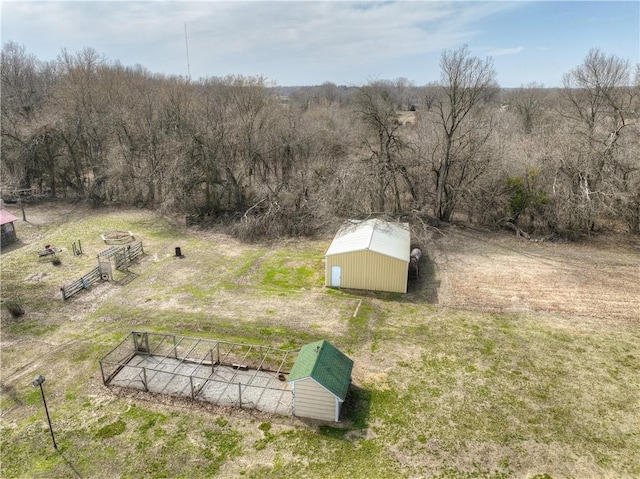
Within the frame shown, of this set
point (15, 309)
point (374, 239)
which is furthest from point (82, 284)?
point (374, 239)

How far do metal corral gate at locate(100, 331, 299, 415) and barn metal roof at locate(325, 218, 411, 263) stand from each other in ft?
21.2

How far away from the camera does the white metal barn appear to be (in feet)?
59.8

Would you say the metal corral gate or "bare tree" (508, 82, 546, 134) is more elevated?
"bare tree" (508, 82, 546, 134)

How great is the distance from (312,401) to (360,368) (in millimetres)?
2684

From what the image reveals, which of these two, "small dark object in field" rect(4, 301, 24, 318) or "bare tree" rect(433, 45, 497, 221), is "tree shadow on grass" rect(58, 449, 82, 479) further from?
"bare tree" rect(433, 45, 497, 221)

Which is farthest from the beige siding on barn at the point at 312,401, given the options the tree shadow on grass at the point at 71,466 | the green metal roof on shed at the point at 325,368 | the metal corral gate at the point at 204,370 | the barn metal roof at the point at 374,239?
the barn metal roof at the point at 374,239

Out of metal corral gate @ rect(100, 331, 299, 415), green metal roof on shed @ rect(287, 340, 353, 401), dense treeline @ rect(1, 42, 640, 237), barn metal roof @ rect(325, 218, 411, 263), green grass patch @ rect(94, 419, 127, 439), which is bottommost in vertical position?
→ green grass patch @ rect(94, 419, 127, 439)

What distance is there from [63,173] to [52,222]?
26.1ft

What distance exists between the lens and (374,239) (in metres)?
19.4

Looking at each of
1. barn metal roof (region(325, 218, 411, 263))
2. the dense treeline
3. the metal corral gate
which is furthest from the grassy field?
the dense treeline

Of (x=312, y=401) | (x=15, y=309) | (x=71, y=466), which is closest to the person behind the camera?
(x=71, y=466)

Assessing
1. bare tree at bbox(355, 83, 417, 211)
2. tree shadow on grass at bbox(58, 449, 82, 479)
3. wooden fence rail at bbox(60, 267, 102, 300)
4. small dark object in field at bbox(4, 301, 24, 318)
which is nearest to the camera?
tree shadow on grass at bbox(58, 449, 82, 479)

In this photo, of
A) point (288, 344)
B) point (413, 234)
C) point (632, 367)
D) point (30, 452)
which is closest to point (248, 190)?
point (413, 234)

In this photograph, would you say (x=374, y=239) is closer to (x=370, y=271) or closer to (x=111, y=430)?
(x=370, y=271)
